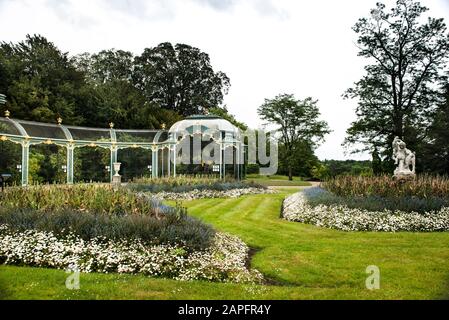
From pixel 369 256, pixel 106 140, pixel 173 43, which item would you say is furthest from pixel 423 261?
pixel 173 43

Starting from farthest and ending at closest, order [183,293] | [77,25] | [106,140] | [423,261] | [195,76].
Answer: [195,76] → [106,140] → [77,25] → [423,261] → [183,293]

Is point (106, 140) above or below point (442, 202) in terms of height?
above

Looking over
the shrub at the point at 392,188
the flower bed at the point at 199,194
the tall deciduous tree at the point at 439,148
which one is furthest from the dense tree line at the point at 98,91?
the tall deciduous tree at the point at 439,148

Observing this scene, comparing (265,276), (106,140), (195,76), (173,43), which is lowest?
(265,276)

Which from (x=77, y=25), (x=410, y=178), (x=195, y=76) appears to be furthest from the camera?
(x=195, y=76)

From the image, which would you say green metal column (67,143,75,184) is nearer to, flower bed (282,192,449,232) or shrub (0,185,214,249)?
shrub (0,185,214,249)

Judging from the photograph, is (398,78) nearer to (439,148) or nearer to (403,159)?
(439,148)

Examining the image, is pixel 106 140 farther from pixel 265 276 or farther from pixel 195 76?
pixel 195 76

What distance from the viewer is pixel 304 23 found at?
8.02m

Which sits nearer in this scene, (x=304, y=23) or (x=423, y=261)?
(x=423, y=261)

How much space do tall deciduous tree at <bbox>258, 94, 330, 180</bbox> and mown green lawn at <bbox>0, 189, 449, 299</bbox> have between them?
28.4 m

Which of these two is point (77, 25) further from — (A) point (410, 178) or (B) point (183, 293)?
(A) point (410, 178)
